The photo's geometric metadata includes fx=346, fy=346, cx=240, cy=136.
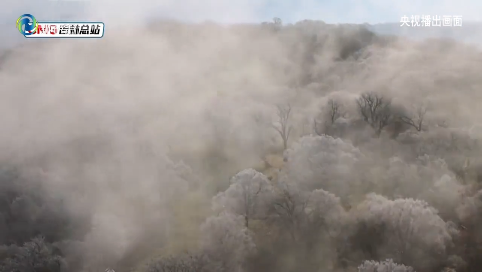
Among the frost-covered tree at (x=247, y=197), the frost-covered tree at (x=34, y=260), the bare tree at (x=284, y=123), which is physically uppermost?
the bare tree at (x=284, y=123)

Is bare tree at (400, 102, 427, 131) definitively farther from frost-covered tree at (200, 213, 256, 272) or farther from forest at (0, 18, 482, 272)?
frost-covered tree at (200, 213, 256, 272)

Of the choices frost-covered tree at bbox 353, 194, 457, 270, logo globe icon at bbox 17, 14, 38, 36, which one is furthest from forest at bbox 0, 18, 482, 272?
logo globe icon at bbox 17, 14, 38, 36

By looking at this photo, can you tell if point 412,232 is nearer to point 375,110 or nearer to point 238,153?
point 375,110

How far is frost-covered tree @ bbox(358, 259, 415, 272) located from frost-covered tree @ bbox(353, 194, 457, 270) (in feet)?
2.30

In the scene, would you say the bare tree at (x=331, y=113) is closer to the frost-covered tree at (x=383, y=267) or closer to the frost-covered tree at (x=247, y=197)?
the frost-covered tree at (x=247, y=197)

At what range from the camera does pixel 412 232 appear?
12273mm

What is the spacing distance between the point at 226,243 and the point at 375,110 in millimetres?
10161

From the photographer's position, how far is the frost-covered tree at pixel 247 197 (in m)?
13.9

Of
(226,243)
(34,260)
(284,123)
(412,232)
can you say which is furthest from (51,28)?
(412,232)

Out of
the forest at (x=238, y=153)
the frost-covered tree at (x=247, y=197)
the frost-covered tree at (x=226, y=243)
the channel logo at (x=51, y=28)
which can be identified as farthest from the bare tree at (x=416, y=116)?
the channel logo at (x=51, y=28)

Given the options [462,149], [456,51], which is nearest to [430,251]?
[462,149]

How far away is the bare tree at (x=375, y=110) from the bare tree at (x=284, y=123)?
12.0 feet

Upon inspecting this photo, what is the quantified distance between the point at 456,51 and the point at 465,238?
9887mm

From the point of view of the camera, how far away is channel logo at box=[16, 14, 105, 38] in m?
14.5
